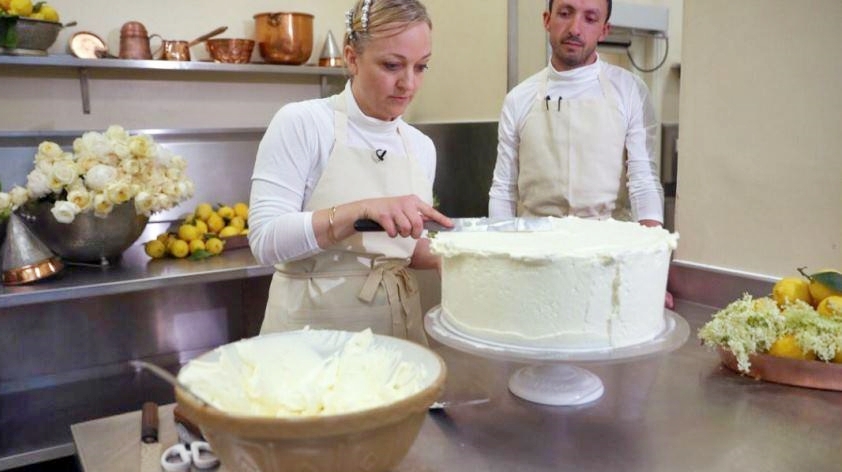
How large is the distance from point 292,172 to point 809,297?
1.06m

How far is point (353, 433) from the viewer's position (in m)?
0.76

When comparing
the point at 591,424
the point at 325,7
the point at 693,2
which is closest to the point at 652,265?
the point at 591,424

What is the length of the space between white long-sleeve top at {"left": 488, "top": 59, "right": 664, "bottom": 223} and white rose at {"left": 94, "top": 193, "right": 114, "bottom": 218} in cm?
122

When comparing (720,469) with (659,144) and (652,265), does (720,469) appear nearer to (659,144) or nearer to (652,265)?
(652,265)

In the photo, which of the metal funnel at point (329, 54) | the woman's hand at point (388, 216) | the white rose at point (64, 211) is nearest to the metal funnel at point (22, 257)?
the white rose at point (64, 211)

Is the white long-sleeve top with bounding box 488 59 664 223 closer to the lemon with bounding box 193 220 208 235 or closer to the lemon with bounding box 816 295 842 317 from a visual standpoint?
the lemon with bounding box 816 295 842 317

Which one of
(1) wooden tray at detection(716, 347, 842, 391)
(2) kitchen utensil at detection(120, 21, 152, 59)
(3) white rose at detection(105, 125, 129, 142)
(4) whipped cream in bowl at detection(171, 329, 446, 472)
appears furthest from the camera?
(2) kitchen utensil at detection(120, 21, 152, 59)

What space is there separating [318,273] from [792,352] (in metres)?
0.96

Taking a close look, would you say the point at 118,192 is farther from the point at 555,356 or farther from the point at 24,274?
the point at 555,356

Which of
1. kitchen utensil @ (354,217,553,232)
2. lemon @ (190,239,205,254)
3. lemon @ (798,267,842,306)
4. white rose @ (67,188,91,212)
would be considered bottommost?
lemon @ (190,239,205,254)

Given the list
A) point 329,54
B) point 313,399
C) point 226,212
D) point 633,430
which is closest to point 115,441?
point 313,399

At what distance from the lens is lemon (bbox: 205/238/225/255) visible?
2.58 meters

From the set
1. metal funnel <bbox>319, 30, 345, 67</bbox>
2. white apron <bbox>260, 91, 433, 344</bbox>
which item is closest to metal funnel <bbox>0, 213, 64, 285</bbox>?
white apron <bbox>260, 91, 433, 344</bbox>

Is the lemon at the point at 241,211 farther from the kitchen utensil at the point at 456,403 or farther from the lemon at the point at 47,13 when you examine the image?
the kitchen utensil at the point at 456,403
